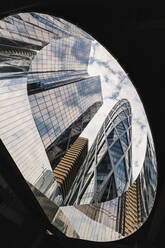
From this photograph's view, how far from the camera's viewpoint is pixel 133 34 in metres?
3.20

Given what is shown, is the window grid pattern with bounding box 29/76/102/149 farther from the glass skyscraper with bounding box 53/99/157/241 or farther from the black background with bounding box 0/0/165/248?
the black background with bounding box 0/0/165/248

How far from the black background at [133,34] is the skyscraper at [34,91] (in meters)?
6.05

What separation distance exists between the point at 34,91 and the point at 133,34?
3050 cm

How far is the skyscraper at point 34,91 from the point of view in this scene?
1454 centimetres

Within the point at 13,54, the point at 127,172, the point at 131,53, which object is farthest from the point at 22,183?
the point at 127,172

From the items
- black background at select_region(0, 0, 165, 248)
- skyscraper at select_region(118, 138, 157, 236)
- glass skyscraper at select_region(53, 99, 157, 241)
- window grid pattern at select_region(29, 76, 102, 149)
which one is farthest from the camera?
window grid pattern at select_region(29, 76, 102, 149)

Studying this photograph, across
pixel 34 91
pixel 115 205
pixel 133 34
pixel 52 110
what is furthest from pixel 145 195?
pixel 34 91

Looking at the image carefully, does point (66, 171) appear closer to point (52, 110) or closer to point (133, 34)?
point (52, 110)

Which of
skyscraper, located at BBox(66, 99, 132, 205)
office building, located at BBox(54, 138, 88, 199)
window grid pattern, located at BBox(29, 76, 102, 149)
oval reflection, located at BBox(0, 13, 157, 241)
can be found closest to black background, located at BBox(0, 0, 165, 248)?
oval reflection, located at BBox(0, 13, 157, 241)

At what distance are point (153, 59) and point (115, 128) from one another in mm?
48706

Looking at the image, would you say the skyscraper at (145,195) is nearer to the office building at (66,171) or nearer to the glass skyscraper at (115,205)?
the glass skyscraper at (115,205)

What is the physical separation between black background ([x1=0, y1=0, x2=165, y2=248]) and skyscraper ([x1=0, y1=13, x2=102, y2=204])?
6051 millimetres

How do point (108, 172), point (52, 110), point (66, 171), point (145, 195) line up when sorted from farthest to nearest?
point (66, 171) < point (108, 172) < point (52, 110) < point (145, 195)

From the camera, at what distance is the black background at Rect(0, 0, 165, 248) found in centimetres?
289
